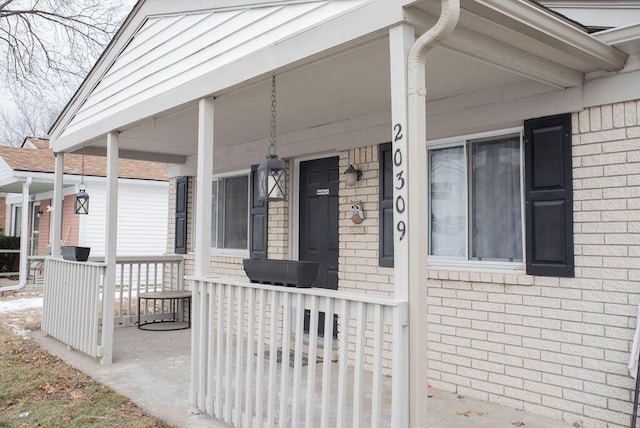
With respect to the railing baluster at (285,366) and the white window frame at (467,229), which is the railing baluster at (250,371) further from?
the white window frame at (467,229)

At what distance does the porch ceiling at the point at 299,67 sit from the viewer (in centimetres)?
295

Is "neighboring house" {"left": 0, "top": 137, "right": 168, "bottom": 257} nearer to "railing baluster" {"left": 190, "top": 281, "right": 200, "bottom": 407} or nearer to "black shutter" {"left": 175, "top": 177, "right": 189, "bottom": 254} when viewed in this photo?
"black shutter" {"left": 175, "top": 177, "right": 189, "bottom": 254}

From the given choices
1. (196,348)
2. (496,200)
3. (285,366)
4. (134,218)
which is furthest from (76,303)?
(134,218)

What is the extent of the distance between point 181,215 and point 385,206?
4.27 m

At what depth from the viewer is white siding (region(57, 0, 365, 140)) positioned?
11.5ft

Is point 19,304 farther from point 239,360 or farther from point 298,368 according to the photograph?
point 298,368

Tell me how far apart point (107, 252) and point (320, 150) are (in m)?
2.53

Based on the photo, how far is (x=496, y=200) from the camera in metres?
4.48

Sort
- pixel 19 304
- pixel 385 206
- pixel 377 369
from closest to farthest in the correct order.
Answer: pixel 377 369 → pixel 385 206 → pixel 19 304

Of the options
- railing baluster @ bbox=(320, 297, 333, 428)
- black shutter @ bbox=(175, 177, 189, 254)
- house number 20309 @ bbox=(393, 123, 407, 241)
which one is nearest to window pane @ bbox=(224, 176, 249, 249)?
black shutter @ bbox=(175, 177, 189, 254)

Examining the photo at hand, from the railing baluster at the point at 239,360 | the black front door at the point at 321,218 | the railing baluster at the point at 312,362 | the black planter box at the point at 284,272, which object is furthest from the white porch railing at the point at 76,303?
the railing baluster at the point at 312,362

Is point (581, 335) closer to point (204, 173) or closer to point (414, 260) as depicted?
point (414, 260)

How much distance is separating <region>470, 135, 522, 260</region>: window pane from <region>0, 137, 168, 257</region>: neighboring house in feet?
32.3

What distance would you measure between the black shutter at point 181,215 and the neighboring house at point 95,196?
4.65 meters
